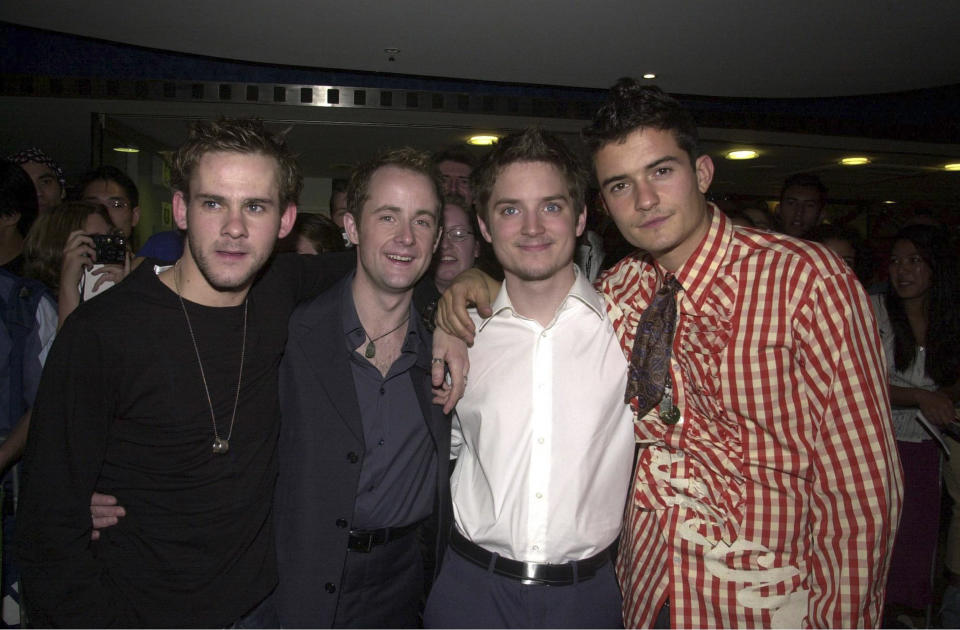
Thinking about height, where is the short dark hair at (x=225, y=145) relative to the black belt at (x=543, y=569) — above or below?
above

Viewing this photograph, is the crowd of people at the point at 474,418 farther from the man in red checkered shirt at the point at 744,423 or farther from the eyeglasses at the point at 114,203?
the eyeglasses at the point at 114,203

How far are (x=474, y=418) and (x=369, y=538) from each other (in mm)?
471

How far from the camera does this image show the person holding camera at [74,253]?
2436 millimetres

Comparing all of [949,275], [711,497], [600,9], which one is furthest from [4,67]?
[949,275]

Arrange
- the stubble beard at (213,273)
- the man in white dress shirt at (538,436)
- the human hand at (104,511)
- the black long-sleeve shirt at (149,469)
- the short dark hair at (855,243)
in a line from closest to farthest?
the black long-sleeve shirt at (149,469) → the human hand at (104,511) → the stubble beard at (213,273) → the man in white dress shirt at (538,436) → the short dark hair at (855,243)

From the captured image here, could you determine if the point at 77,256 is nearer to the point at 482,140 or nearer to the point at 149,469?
the point at 149,469

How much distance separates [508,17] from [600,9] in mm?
514

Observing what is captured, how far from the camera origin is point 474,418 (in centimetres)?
189

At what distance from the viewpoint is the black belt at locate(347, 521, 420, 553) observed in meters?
1.79

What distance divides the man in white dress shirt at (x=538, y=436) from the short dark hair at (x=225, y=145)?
2.19ft

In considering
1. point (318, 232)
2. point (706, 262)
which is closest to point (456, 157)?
point (318, 232)

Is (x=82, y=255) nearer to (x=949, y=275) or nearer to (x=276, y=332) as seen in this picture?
(x=276, y=332)

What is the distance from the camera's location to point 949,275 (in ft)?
10.9

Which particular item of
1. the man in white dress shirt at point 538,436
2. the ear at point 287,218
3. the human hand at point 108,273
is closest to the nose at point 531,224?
the man in white dress shirt at point 538,436
